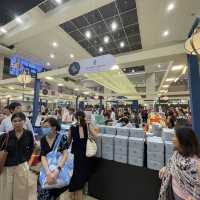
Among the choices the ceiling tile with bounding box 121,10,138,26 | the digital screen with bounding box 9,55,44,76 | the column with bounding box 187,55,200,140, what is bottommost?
the column with bounding box 187,55,200,140

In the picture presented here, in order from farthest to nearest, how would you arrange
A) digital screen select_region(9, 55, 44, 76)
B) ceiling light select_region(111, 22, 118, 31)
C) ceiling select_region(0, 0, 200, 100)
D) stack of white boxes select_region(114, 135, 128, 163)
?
digital screen select_region(9, 55, 44, 76) < ceiling light select_region(111, 22, 118, 31) < ceiling select_region(0, 0, 200, 100) < stack of white boxes select_region(114, 135, 128, 163)

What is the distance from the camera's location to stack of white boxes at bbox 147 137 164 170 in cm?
224

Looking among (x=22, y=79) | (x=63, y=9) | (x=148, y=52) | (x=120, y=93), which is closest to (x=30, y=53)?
(x=22, y=79)

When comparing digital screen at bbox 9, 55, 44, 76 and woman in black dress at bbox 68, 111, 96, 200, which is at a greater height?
digital screen at bbox 9, 55, 44, 76

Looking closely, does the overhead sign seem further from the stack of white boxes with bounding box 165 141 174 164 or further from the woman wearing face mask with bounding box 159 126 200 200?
the woman wearing face mask with bounding box 159 126 200 200

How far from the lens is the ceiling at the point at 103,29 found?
4.39 meters

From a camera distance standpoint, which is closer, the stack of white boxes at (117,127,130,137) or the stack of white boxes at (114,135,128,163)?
the stack of white boxes at (114,135,128,163)

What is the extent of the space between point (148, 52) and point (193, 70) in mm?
1264

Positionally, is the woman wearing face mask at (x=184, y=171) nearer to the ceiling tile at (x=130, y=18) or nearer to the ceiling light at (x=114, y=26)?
the ceiling tile at (x=130, y=18)


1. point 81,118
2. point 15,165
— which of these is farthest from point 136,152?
point 15,165

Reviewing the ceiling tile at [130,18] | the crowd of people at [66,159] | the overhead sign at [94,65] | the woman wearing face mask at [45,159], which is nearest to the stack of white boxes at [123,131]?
the crowd of people at [66,159]

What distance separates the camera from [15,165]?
75.1 inches

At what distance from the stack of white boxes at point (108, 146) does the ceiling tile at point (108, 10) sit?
5023 millimetres

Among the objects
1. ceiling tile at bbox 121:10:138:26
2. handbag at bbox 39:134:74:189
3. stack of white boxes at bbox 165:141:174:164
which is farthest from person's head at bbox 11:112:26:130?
ceiling tile at bbox 121:10:138:26
